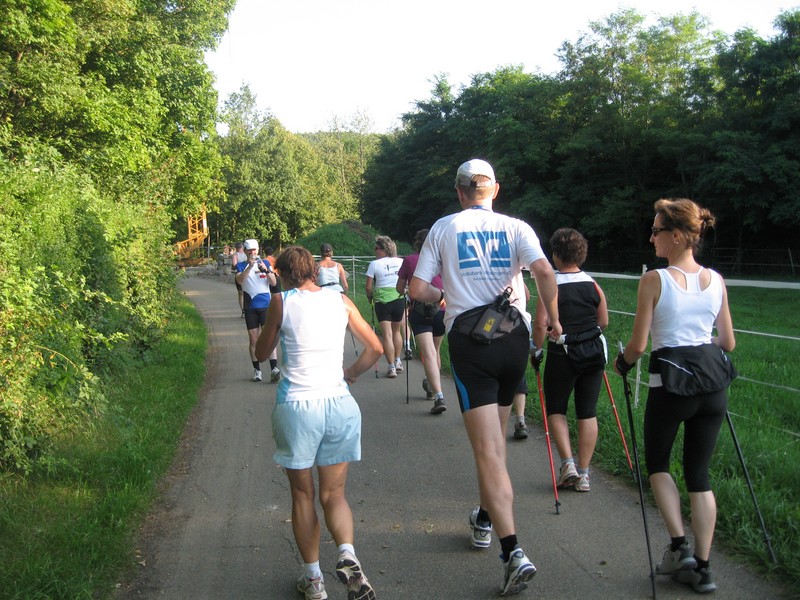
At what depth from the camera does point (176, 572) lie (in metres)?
4.27

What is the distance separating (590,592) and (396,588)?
39.8 inches

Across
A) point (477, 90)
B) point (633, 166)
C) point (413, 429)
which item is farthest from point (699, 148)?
point (413, 429)

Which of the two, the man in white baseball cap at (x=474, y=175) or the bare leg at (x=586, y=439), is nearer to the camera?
the man in white baseball cap at (x=474, y=175)

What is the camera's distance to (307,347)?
12.5 feet

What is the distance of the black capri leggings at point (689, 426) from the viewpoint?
3721mm

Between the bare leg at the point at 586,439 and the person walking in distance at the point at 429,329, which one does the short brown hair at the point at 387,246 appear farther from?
the bare leg at the point at 586,439

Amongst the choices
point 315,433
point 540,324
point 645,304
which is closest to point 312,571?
point 315,433

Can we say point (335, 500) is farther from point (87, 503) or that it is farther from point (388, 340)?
point (388, 340)

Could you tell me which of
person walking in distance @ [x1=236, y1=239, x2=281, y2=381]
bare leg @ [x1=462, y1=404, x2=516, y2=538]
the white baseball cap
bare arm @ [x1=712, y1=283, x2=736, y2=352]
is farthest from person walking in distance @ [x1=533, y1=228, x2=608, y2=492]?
person walking in distance @ [x1=236, y1=239, x2=281, y2=381]

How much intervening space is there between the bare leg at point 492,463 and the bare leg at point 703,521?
0.92 m

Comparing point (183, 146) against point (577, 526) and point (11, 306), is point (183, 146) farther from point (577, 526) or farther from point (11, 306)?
point (577, 526)

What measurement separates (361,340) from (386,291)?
230 inches

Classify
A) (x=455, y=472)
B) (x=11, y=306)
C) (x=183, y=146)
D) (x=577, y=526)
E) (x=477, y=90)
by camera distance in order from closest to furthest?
1. (x=577, y=526)
2. (x=11, y=306)
3. (x=455, y=472)
4. (x=183, y=146)
5. (x=477, y=90)

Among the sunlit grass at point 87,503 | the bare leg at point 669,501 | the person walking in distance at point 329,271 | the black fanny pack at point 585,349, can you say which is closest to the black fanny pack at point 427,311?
the sunlit grass at point 87,503
